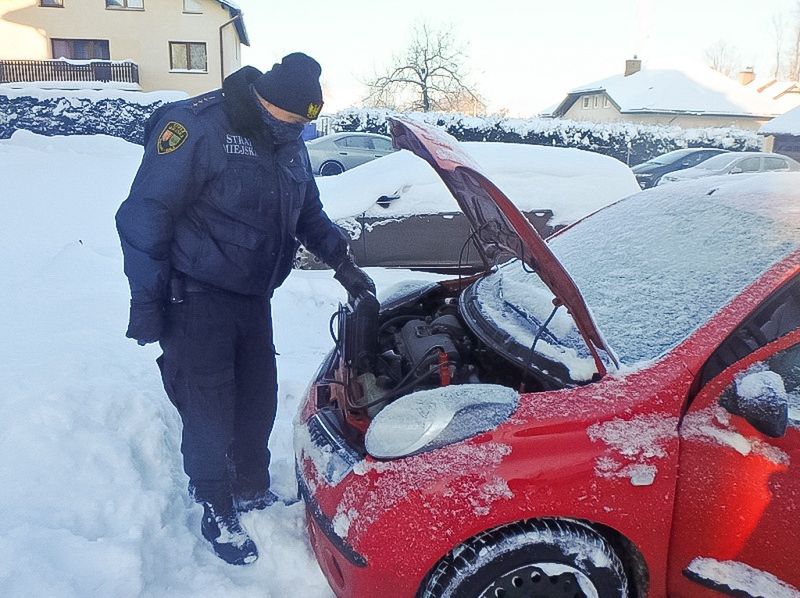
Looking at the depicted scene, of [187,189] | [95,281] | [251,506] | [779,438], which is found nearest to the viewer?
[779,438]

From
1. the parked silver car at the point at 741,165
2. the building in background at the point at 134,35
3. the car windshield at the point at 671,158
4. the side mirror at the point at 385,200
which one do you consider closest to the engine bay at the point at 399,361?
the side mirror at the point at 385,200

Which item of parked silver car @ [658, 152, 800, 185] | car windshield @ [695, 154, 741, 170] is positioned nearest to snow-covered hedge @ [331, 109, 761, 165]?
car windshield @ [695, 154, 741, 170]

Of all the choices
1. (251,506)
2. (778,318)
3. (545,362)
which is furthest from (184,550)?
(778,318)

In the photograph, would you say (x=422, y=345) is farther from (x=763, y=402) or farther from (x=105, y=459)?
(x=105, y=459)

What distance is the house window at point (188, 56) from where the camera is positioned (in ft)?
85.1

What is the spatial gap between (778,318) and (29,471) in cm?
276

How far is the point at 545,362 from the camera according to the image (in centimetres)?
200

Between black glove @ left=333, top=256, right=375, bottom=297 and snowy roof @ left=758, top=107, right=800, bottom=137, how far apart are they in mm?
24134

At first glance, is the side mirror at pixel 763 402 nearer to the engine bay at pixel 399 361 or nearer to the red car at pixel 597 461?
the red car at pixel 597 461

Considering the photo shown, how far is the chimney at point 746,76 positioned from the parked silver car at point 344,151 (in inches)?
1497

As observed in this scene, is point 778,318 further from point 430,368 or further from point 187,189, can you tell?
point 187,189

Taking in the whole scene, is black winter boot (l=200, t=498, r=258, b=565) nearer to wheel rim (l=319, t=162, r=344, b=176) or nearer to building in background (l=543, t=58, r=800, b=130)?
wheel rim (l=319, t=162, r=344, b=176)

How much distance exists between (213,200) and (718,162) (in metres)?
15.1

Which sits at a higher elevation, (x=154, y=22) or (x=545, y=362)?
(x=154, y=22)
